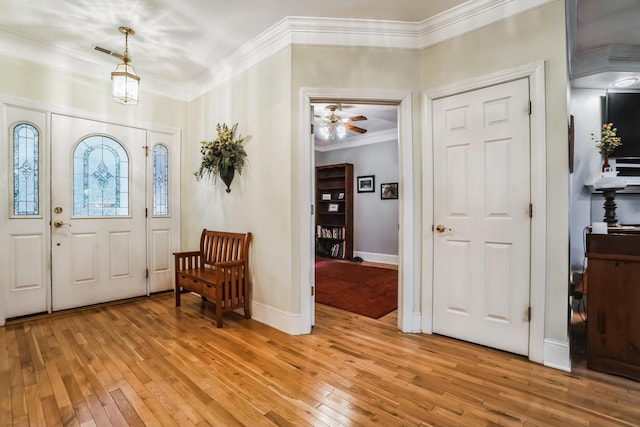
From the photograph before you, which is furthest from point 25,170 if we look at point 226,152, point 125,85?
point 226,152

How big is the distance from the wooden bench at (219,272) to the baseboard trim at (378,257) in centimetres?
361

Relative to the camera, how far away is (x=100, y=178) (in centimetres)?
335

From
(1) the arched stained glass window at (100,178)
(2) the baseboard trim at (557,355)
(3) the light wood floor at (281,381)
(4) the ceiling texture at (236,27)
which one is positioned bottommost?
(3) the light wood floor at (281,381)

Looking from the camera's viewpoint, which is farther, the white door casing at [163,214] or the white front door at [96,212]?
the white door casing at [163,214]

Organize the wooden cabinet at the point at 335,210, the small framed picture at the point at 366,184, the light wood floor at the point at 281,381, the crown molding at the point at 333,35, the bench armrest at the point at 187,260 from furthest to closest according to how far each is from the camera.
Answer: the wooden cabinet at the point at 335,210, the small framed picture at the point at 366,184, the bench armrest at the point at 187,260, the crown molding at the point at 333,35, the light wood floor at the point at 281,381

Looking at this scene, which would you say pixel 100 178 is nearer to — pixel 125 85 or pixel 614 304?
pixel 125 85

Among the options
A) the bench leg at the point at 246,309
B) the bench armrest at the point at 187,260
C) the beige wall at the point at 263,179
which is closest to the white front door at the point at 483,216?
the beige wall at the point at 263,179

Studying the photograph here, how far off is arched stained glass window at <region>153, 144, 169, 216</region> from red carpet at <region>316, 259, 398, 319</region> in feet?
7.64

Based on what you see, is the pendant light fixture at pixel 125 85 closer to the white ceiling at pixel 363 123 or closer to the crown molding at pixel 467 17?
the white ceiling at pixel 363 123

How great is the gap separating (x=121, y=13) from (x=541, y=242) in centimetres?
378

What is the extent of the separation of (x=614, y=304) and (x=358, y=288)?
2602mm

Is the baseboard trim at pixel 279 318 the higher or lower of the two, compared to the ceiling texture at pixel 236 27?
lower

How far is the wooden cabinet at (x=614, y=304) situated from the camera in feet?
6.21

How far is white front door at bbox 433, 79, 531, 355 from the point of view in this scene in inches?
85.7
